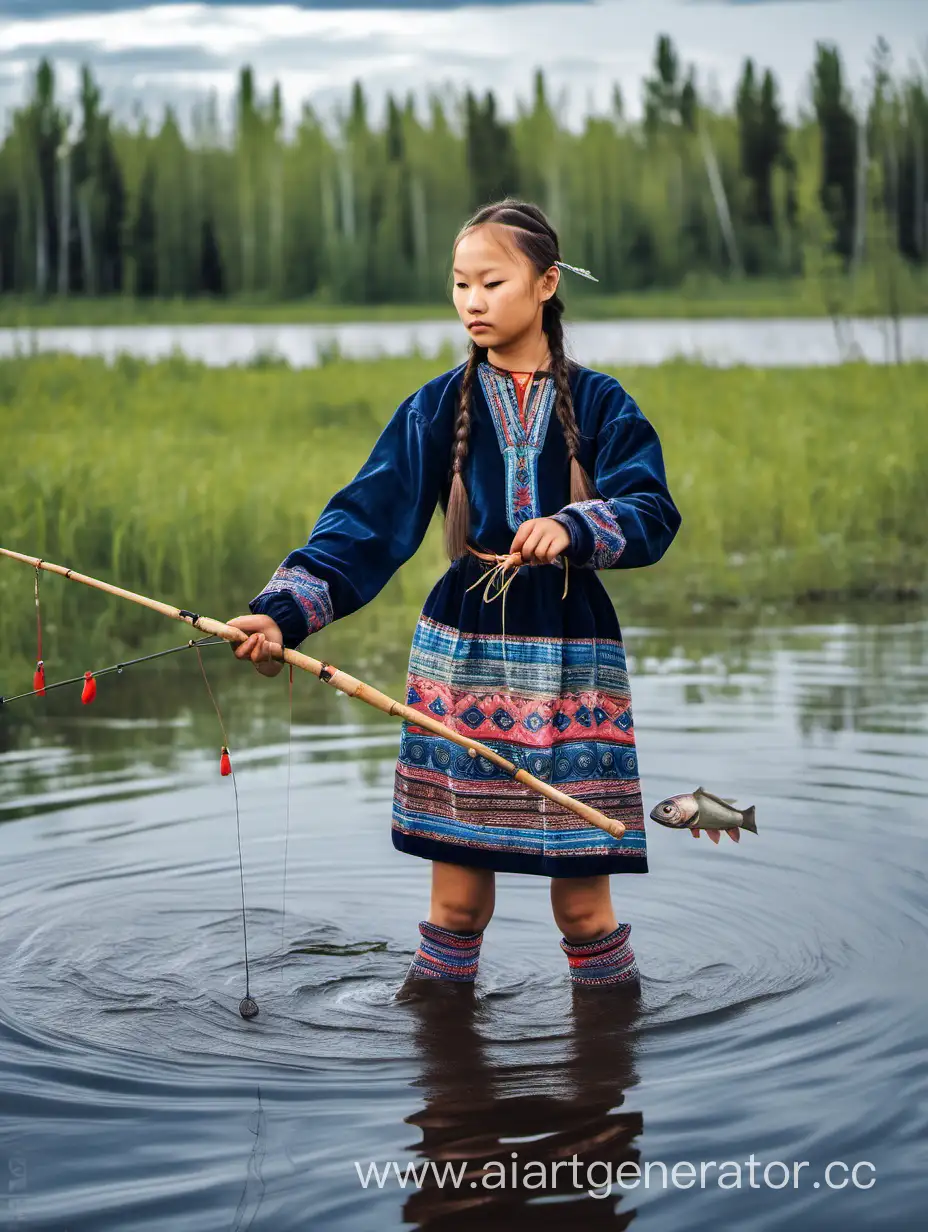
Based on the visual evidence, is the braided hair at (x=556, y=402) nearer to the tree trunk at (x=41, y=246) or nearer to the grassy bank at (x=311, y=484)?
the grassy bank at (x=311, y=484)

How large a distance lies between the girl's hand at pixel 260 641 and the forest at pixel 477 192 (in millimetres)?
16989

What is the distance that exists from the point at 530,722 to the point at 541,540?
1.47ft

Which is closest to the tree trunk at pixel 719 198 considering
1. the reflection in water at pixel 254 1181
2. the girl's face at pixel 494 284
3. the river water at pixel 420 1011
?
the river water at pixel 420 1011

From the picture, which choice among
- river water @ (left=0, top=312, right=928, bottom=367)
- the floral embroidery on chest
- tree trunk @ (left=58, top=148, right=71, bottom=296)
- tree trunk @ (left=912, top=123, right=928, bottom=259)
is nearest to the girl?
the floral embroidery on chest

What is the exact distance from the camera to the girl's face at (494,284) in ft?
11.8

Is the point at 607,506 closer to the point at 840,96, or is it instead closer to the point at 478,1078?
the point at 478,1078

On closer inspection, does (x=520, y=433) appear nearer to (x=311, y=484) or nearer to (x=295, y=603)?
(x=295, y=603)

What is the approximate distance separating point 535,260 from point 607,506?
0.53m

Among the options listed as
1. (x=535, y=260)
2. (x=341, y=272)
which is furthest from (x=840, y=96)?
(x=535, y=260)

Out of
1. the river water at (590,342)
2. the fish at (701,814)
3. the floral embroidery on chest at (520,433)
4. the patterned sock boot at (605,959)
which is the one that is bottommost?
the patterned sock boot at (605,959)

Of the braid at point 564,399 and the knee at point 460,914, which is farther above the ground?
the braid at point 564,399

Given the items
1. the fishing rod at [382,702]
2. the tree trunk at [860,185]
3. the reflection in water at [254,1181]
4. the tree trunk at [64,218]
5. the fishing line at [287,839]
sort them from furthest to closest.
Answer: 1. the tree trunk at [860,185]
2. the tree trunk at [64,218]
3. the fishing line at [287,839]
4. the fishing rod at [382,702]
5. the reflection in water at [254,1181]

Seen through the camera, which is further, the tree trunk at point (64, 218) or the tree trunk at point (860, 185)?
the tree trunk at point (860, 185)

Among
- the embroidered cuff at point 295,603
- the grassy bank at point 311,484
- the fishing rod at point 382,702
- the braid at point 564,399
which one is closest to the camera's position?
the fishing rod at point 382,702
